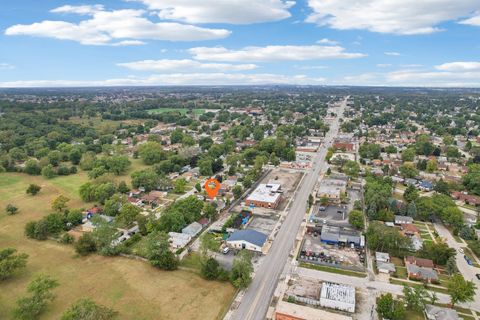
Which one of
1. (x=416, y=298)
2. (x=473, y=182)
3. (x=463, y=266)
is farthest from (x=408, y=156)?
(x=416, y=298)

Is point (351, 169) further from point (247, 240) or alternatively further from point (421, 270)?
point (247, 240)

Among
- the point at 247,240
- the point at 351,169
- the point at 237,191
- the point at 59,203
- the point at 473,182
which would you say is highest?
the point at 351,169

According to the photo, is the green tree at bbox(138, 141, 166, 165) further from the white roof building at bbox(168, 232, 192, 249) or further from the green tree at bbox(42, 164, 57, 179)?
the white roof building at bbox(168, 232, 192, 249)

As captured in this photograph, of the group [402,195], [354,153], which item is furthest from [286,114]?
[402,195]

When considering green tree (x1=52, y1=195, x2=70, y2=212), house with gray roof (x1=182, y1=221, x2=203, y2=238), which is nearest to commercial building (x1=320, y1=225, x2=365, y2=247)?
house with gray roof (x1=182, y1=221, x2=203, y2=238)

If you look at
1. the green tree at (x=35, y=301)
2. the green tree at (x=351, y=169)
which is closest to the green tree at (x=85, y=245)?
the green tree at (x=35, y=301)

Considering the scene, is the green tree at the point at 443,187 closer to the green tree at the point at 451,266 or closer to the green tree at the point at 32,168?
the green tree at the point at 451,266

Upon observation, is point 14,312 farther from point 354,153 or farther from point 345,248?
point 354,153
